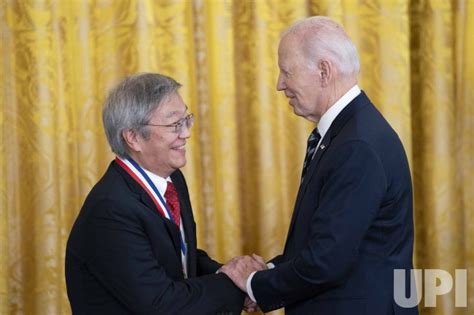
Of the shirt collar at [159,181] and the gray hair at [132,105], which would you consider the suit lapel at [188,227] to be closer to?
the shirt collar at [159,181]

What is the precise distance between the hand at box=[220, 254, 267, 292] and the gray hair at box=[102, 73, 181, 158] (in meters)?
0.56

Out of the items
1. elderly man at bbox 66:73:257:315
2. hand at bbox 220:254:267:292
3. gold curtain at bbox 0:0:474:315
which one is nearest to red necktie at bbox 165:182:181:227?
elderly man at bbox 66:73:257:315

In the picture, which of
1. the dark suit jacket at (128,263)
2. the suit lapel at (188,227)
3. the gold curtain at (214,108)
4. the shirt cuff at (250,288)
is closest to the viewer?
the dark suit jacket at (128,263)

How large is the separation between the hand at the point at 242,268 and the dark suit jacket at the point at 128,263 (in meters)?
0.05

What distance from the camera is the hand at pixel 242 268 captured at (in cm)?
273

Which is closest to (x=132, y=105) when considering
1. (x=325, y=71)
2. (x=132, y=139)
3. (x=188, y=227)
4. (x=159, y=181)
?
(x=132, y=139)

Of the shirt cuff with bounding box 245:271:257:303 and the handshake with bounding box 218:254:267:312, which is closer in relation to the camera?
the shirt cuff with bounding box 245:271:257:303

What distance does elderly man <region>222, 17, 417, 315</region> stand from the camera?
7.63 feet

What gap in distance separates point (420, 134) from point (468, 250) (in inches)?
25.0

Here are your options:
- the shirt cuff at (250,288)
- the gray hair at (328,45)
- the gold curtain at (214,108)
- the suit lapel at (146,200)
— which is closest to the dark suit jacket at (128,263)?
the suit lapel at (146,200)

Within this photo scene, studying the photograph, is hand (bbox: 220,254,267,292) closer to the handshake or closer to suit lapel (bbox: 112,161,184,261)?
the handshake

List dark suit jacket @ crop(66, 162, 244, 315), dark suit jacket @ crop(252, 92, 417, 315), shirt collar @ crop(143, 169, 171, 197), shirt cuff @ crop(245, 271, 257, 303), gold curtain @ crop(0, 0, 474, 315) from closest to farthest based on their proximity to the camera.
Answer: dark suit jacket @ crop(252, 92, 417, 315)
dark suit jacket @ crop(66, 162, 244, 315)
shirt cuff @ crop(245, 271, 257, 303)
shirt collar @ crop(143, 169, 171, 197)
gold curtain @ crop(0, 0, 474, 315)

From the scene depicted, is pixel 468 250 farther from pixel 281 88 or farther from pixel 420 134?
pixel 281 88

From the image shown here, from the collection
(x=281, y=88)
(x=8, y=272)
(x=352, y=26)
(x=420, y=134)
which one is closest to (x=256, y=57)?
(x=352, y=26)
